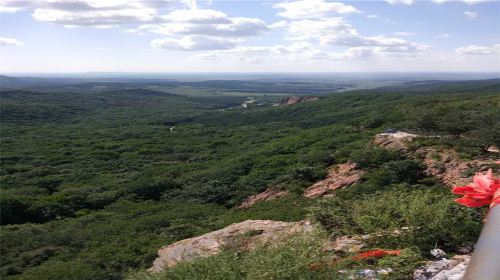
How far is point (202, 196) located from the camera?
24109 millimetres

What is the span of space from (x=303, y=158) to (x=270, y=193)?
4.81m

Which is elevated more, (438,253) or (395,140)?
(438,253)

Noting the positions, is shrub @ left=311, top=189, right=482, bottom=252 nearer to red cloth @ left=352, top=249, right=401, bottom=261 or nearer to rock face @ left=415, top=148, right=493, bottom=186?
red cloth @ left=352, top=249, right=401, bottom=261

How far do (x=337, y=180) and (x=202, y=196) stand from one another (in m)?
7.65

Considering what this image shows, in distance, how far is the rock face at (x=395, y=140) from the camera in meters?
21.9

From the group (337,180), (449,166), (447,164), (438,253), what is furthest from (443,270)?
(337,180)

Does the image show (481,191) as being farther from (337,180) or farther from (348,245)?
(337,180)

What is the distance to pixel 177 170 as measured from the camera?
104ft

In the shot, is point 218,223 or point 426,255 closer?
point 426,255

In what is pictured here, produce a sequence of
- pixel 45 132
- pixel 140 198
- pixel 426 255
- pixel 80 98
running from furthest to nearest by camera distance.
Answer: pixel 80 98
pixel 45 132
pixel 140 198
pixel 426 255

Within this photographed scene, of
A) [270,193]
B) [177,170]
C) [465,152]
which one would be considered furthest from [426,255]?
[177,170]

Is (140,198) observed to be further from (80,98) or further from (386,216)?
(80,98)

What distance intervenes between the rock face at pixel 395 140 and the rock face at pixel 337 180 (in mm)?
2473

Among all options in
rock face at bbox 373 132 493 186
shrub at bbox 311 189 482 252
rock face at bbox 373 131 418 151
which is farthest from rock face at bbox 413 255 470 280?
rock face at bbox 373 131 418 151
